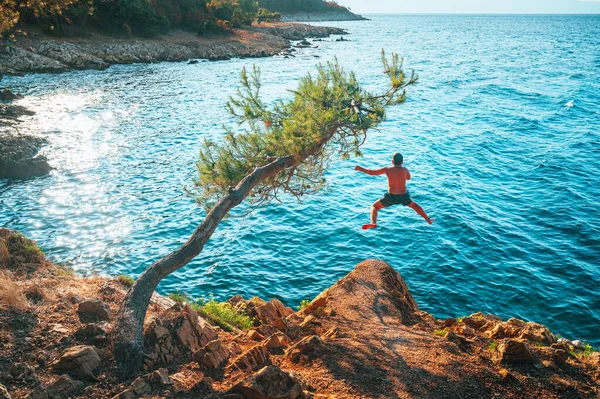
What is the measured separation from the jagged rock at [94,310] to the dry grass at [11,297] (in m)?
1.13

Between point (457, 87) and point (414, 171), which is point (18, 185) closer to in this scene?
point (414, 171)

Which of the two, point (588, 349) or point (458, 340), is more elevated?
point (458, 340)

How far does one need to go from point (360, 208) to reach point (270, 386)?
57.8ft

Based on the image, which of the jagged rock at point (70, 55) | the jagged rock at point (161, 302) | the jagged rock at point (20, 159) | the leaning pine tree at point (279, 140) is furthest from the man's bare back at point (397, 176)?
the jagged rock at point (70, 55)

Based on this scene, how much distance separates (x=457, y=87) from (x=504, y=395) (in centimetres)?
5095

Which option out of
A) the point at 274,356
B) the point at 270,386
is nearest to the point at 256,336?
the point at 274,356

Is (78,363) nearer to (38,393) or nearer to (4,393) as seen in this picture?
(38,393)

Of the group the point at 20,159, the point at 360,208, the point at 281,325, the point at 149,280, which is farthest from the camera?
the point at 20,159

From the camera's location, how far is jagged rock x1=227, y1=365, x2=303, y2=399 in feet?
26.7

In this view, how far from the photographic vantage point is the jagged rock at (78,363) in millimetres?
8655

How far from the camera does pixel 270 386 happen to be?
27.1ft

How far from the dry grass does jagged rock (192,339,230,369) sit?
412 centimetres

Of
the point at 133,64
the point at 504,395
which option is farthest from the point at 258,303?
the point at 133,64

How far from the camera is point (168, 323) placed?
410 inches
